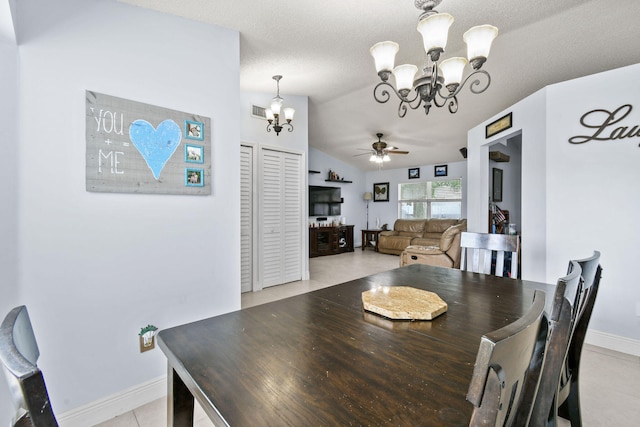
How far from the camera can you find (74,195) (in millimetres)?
1533

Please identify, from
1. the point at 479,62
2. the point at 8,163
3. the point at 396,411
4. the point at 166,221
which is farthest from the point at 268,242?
the point at 396,411

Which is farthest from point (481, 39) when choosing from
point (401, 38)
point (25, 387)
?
point (25, 387)

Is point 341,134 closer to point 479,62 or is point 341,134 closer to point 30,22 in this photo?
point 479,62

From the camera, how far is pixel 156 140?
1.78 meters

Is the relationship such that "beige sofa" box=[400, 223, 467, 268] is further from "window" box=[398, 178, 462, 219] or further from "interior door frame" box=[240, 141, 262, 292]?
"window" box=[398, 178, 462, 219]

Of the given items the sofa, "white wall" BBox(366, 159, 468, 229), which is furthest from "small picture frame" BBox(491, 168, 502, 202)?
"white wall" BBox(366, 159, 468, 229)

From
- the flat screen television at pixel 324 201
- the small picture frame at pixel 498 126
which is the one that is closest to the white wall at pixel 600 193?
the small picture frame at pixel 498 126

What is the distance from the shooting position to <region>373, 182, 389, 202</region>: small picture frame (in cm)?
833

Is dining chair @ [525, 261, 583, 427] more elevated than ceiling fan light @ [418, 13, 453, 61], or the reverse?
ceiling fan light @ [418, 13, 453, 61]

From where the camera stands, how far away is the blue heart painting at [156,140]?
171 cm

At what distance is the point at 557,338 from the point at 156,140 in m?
2.11

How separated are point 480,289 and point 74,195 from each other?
2277 millimetres

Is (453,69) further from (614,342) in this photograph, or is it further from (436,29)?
(614,342)

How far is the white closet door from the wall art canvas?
1.83m
